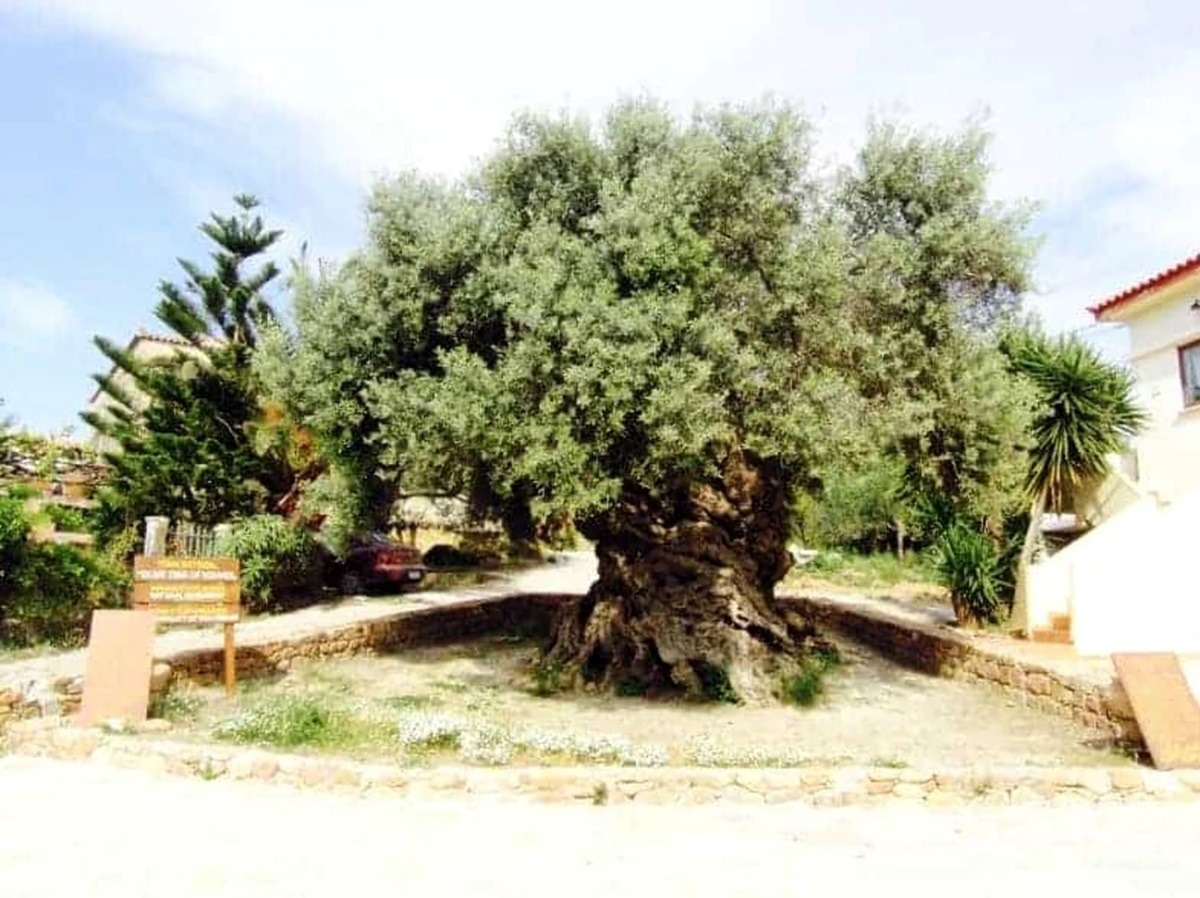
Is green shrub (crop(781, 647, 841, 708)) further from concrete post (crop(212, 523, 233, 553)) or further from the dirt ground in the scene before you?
concrete post (crop(212, 523, 233, 553))

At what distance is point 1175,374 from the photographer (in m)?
17.3

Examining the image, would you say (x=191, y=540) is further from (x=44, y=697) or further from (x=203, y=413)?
(x=44, y=697)

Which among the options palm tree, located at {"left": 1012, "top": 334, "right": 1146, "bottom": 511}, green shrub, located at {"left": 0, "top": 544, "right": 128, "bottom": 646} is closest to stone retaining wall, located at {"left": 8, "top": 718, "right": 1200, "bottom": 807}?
palm tree, located at {"left": 1012, "top": 334, "right": 1146, "bottom": 511}

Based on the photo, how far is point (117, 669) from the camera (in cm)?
928

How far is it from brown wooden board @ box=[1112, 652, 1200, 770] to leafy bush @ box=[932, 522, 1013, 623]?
5349 mm

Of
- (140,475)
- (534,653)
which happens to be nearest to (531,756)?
(534,653)

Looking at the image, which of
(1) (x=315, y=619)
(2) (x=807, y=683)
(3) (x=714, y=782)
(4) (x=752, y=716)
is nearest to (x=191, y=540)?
(1) (x=315, y=619)

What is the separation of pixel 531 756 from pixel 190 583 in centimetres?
528

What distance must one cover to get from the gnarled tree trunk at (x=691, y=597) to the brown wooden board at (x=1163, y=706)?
14.0 feet

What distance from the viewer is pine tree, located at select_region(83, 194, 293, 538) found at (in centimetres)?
1689

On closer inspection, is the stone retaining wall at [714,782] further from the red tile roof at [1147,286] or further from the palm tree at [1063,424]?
the red tile roof at [1147,286]

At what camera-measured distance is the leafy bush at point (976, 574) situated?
1416 cm

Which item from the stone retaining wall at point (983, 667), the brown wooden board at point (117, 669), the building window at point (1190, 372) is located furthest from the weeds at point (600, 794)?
the building window at point (1190, 372)

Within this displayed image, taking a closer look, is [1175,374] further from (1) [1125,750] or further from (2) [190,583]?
(2) [190,583]
